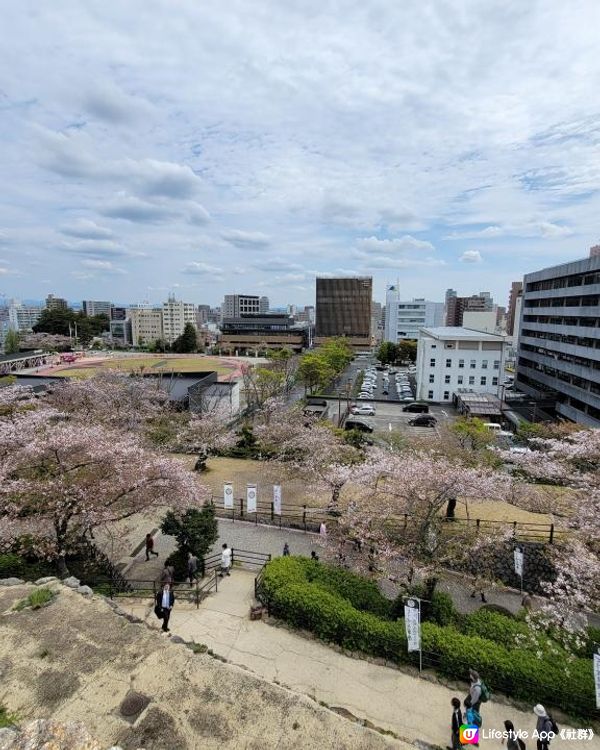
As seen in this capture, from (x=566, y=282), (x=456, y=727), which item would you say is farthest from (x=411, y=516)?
(x=566, y=282)

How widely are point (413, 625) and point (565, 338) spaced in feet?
126

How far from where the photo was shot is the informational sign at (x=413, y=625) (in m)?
9.49

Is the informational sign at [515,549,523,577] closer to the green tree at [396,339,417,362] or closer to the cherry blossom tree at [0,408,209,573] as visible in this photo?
the cherry blossom tree at [0,408,209,573]

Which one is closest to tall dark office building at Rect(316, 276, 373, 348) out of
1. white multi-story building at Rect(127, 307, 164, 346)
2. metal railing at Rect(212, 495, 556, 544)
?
white multi-story building at Rect(127, 307, 164, 346)

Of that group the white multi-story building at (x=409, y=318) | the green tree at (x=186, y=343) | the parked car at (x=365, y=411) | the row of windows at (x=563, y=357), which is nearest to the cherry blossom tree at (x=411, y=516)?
the parked car at (x=365, y=411)

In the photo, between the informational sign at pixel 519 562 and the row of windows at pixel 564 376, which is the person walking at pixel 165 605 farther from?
the row of windows at pixel 564 376

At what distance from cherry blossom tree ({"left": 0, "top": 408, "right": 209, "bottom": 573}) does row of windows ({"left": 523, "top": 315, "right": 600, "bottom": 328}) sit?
35594 mm

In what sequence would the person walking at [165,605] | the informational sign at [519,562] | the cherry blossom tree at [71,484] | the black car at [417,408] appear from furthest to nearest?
the black car at [417,408] < the informational sign at [519,562] < the cherry blossom tree at [71,484] < the person walking at [165,605]

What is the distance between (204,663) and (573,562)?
9388mm

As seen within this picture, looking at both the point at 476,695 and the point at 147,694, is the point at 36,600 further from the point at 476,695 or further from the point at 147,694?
the point at 476,695

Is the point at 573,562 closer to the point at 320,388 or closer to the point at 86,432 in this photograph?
the point at 86,432

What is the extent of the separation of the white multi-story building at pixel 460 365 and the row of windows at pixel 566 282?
7.33 m

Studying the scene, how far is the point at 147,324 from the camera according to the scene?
134500 mm

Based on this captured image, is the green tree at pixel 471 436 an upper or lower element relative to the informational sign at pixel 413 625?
upper
